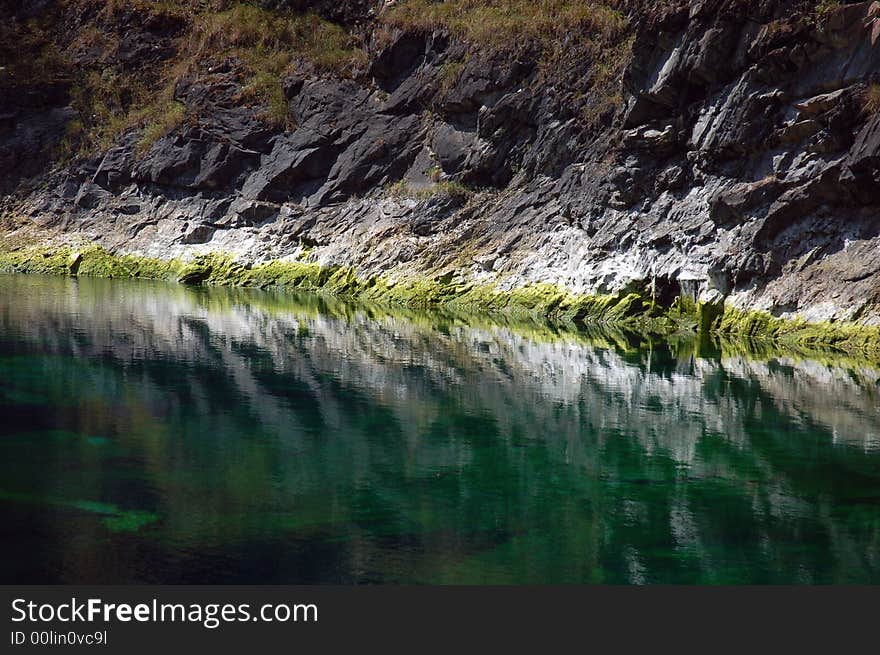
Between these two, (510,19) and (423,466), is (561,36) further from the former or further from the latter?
(423,466)

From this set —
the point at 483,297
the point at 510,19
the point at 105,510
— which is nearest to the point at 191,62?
the point at 510,19

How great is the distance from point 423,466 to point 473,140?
137 ft

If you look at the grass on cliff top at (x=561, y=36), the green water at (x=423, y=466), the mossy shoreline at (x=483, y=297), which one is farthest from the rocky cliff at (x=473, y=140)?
the green water at (x=423, y=466)

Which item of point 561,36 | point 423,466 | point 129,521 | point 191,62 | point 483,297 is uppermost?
point 191,62

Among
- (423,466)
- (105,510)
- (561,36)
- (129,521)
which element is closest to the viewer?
(129,521)

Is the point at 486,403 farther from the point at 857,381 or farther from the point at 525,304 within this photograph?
the point at 525,304

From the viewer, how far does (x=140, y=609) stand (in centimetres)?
909

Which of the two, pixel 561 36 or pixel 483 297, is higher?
pixel 561 36

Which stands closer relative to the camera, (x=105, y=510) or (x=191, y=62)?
Answer: (x=105, y=510)

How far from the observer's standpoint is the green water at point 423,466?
35.8 feet

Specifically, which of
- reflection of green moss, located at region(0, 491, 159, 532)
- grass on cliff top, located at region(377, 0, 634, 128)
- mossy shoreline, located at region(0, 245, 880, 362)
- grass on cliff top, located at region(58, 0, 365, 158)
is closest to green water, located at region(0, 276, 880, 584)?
reflection of green moss, located at region(0, 491, 159, 532)

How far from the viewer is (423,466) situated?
15.3m

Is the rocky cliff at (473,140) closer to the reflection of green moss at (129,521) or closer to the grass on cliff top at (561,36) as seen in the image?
the grass on cliff top at (561,36)

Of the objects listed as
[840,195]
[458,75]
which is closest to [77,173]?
[458,75]
